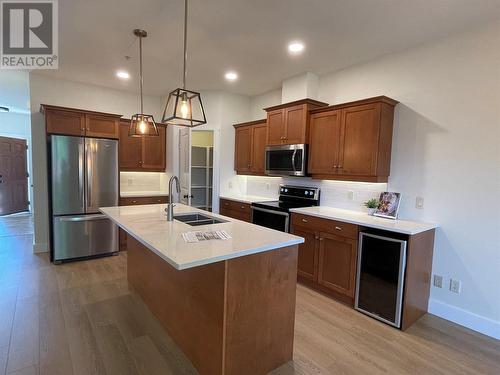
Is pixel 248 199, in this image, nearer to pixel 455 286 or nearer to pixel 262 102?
pixel 262 102

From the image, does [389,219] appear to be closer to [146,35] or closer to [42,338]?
[146,35]

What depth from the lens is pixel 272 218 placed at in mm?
3771

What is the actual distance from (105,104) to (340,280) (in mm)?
4738

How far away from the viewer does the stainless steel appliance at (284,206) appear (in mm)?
3627

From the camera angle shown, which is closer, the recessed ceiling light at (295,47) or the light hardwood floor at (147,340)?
the light hardwood floor at (147,340)

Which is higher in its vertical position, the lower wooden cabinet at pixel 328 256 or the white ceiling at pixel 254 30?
the white ceiling at pixel 254 30

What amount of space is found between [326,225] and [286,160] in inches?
45.9

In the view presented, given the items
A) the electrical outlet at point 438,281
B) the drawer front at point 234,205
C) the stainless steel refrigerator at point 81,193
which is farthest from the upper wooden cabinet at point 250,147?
the electrical outlet at point 438,281

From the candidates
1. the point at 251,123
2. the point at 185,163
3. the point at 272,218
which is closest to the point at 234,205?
the point at 272,218

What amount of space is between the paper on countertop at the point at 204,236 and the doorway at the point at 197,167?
9.48 feet

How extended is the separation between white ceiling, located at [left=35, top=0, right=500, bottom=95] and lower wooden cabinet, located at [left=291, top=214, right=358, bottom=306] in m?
1.95

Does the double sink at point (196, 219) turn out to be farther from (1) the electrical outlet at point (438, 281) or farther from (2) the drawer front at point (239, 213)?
(1) the electrical outlet at point (438, 281)

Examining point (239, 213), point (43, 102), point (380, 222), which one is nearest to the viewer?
point (380, 222)

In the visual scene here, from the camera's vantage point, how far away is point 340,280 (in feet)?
9.78
